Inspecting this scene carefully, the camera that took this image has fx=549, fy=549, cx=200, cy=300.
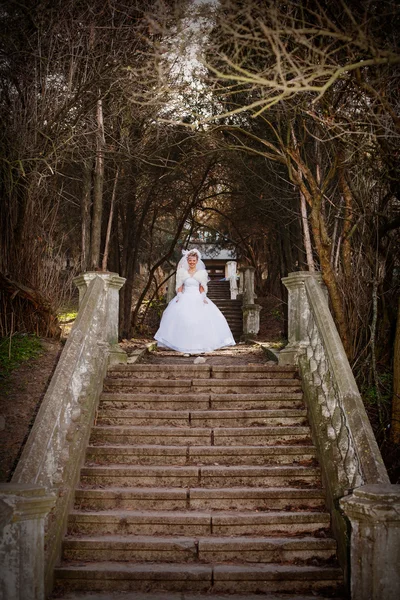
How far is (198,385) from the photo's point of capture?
697 cm

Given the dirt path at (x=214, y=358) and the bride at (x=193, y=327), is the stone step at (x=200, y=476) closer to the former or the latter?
the dirt path at (x=214, y=358)

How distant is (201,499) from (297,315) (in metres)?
3.08

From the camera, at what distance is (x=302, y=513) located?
511 centimetres

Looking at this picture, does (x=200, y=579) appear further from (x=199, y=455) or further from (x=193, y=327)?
(x=193, y=327)

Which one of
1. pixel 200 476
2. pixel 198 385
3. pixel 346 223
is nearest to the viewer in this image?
pixel 200 476

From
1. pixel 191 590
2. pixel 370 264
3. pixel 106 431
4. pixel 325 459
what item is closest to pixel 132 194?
pixel 370 264

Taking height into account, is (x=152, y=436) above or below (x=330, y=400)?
below

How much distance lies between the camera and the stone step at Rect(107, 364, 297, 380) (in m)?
7.26

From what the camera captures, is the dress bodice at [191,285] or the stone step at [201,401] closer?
the stone step at [201,401]

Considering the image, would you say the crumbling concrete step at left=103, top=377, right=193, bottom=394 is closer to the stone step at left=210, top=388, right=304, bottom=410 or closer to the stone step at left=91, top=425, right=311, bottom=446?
the stone step at left=210, top=388, right=304, bottom=410

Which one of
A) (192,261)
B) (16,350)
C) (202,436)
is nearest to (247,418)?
(202,436)

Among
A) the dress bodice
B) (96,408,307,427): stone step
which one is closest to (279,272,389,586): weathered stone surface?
(96,408,307,427): stone step

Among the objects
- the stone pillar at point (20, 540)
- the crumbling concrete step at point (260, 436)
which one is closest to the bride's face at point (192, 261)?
the crumbling concrete step at point (260, 436)

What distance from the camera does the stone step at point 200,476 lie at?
551cm
